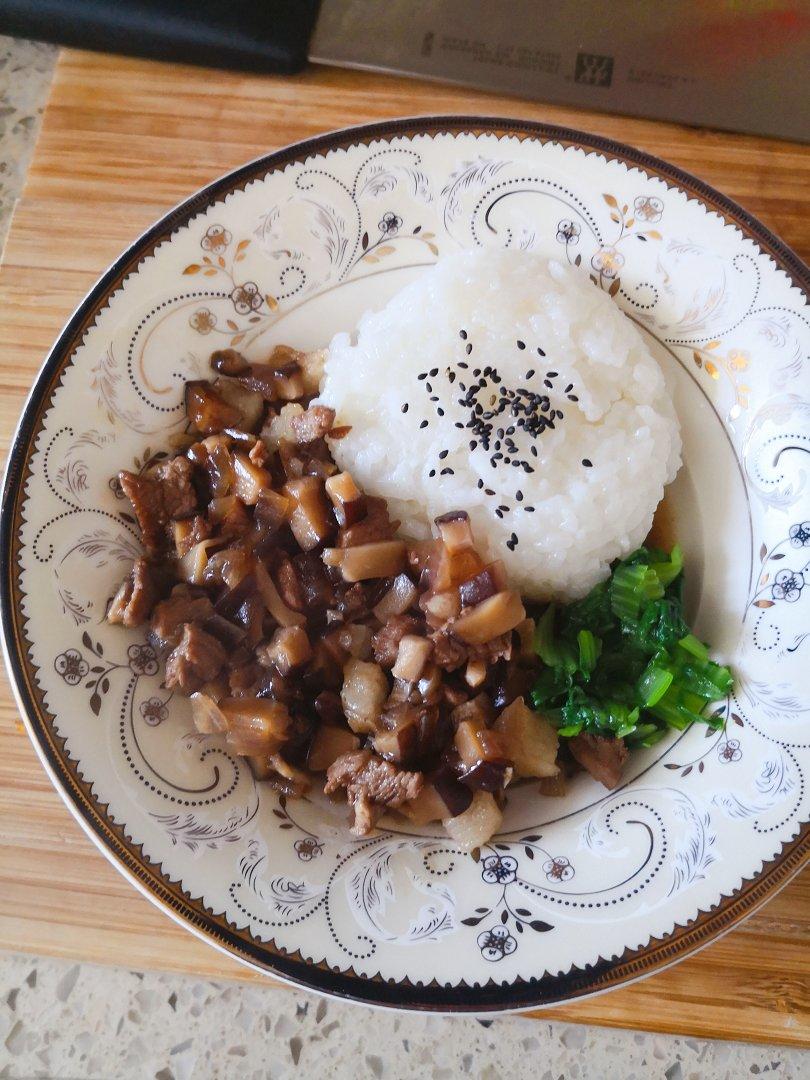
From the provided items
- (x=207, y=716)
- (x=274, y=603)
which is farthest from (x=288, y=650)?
(x=207, y=716)

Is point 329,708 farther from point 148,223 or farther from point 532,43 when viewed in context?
point 532,43

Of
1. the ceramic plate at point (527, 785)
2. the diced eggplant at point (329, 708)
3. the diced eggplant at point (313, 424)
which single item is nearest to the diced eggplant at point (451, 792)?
the ceramic plate at point (527, 785)

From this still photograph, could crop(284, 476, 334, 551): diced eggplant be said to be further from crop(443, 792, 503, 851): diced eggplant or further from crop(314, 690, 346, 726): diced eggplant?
crop(443, 792, 503, 851): diced eggplant

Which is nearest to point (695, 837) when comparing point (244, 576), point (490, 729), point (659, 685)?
point (659, 685)

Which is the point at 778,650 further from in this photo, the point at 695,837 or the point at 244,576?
the point at 244,576

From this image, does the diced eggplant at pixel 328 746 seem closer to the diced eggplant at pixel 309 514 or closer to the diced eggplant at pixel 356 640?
the diced eggplant at pixel 356 640

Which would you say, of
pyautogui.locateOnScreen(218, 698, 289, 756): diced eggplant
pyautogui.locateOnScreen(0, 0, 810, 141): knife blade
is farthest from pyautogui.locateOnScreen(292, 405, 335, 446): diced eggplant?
pyautogui.locateOnScreen(0, 0, 810, 141): knife blade
